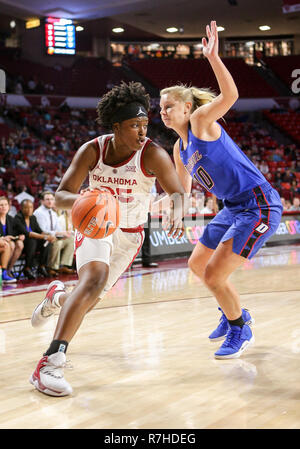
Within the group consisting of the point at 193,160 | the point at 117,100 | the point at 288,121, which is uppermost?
the point at 288,121

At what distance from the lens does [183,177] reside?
14.4 ft

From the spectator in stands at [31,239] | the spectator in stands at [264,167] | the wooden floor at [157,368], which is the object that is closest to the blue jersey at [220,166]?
the wooden floor at [157,368]

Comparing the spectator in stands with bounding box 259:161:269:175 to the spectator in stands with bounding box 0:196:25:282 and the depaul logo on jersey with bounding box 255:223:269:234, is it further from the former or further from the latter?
the depaul logo on jersey with bounding box 255:223:269:234

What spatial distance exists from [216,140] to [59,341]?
67.7 inches

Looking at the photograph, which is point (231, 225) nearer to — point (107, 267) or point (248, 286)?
point (107, 267)

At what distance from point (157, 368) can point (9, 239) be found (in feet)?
16.7

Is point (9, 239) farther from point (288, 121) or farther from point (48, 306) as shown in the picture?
point (288, 121)

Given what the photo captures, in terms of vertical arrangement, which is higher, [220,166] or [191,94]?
[191,94]

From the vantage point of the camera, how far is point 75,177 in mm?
3562

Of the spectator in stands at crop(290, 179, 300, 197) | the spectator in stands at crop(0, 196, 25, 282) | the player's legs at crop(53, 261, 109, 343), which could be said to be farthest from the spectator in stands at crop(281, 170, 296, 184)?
the player's legs at crop(53, 261, 109, 343)

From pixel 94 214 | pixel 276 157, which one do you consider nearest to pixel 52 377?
pixel 94 214

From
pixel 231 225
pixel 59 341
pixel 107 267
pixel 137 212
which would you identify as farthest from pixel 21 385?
pixel 231 225

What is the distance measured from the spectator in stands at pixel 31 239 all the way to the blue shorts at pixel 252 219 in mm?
5208

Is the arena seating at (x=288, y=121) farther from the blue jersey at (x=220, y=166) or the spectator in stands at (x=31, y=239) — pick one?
the blue jersey at (x=220, y=166)
